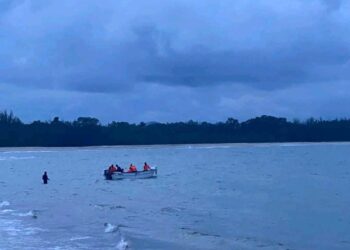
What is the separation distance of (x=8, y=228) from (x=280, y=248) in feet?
33.5

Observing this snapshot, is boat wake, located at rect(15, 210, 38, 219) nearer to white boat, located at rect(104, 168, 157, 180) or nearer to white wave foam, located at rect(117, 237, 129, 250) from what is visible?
white wave foam, located at rect(117, 237, 129, 250)

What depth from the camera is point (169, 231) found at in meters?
27.9

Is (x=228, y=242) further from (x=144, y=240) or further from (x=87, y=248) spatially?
(x=87, y=248)

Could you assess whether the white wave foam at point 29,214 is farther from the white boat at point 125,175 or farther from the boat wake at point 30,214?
the white boat at point 125,175

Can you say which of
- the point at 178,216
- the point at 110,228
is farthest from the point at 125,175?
the point at 110,228

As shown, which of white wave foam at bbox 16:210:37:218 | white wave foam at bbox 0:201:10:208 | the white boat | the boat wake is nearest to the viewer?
the boat wake

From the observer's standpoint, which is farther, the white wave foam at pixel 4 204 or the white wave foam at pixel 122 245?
the white wave foam at pixel 4 204

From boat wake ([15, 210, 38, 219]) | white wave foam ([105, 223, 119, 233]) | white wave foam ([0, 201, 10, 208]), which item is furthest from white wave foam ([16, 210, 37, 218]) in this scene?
white wave foam ([105, 223, 119, 233])

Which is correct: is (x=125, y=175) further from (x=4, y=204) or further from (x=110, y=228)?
(x=110, y=228)

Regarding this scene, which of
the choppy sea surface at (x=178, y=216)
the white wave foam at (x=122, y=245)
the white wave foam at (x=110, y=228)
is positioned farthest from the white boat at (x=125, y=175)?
the white wave foam at (x=122, y=245)

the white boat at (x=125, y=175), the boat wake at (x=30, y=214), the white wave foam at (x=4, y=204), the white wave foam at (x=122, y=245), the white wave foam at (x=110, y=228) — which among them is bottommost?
the white wave foam at (x=122, y=245)

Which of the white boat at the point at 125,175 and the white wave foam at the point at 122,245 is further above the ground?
the white boat at the point at 125,175

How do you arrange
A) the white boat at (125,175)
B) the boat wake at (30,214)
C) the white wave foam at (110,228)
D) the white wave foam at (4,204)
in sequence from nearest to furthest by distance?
1. the white wave foam at (110,228)
2. the boat wake at (30,214)
3. the white wave foam at (4,204)
4. the white boat at (125,175)

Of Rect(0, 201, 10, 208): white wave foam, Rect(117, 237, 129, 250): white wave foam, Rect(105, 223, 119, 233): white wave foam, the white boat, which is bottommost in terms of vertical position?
Rect(117, 237, 129, 250): white wave foam
